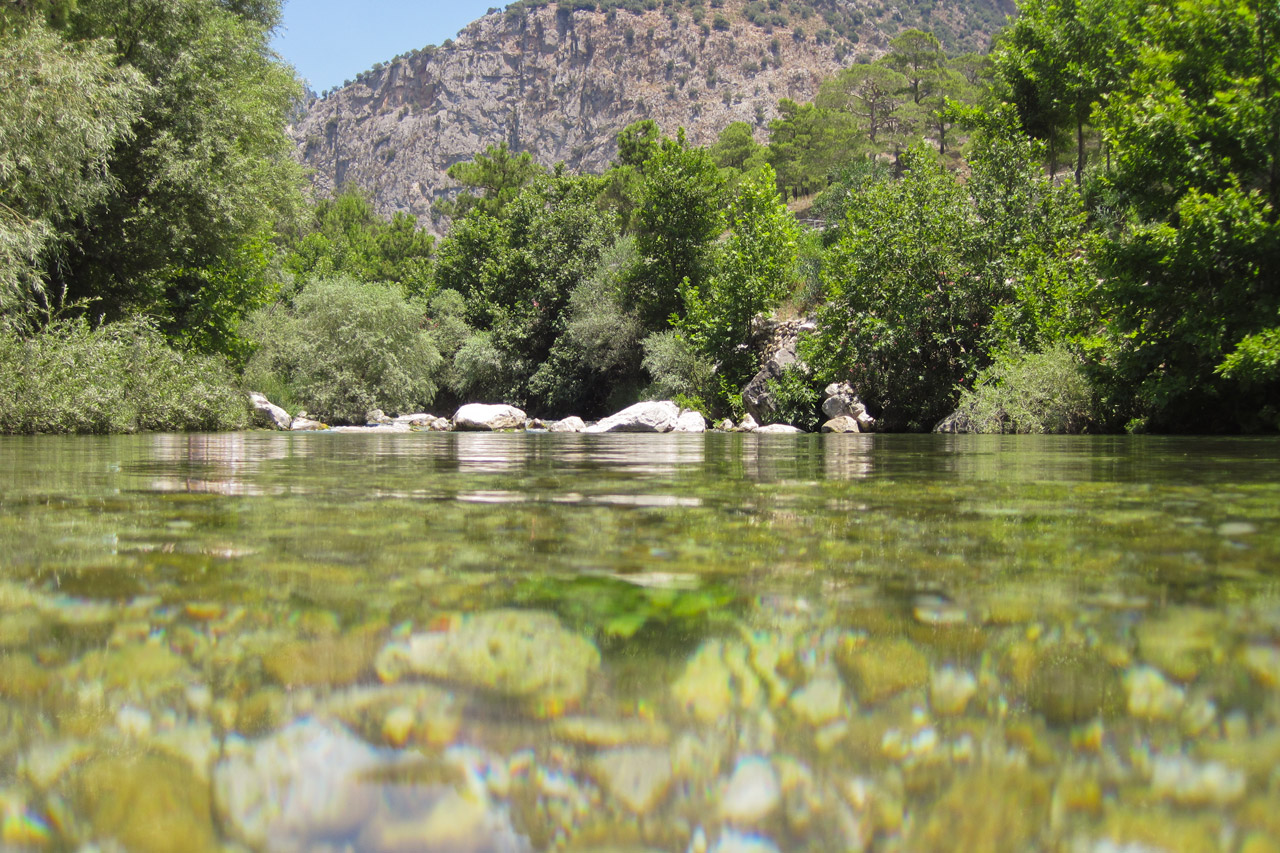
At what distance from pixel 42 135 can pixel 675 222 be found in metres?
18.4

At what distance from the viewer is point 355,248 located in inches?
2103

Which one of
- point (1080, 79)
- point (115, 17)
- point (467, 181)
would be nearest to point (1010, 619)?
point (115, 17)

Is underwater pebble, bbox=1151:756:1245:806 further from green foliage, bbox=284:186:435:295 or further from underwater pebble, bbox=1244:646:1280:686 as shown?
green foliage, bbox=284:186:435:295

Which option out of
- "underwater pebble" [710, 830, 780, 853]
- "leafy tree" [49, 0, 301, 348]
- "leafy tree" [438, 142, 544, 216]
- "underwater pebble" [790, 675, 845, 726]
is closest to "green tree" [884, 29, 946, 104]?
"leafy tree" [438, 142, 544, 216]

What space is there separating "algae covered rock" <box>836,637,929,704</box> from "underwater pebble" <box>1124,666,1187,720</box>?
0.17 metres

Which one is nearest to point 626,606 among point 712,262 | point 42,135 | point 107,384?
point 107,384

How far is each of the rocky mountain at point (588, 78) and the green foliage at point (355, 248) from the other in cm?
6001

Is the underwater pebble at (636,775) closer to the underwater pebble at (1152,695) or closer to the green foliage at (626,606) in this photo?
the green foliage at (626,606)

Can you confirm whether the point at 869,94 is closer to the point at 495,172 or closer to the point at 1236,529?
the point at 495,172

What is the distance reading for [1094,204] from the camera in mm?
20078

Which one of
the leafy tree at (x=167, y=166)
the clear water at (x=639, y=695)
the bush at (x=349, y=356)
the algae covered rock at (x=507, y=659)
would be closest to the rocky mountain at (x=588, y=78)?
the bush at (x=349, y=356)

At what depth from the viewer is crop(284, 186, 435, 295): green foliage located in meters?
47.5

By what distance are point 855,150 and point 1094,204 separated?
3925 cm

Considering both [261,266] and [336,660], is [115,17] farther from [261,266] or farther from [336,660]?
[336,660]
